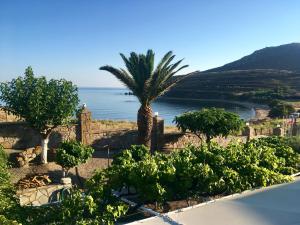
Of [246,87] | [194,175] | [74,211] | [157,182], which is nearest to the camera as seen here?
[74,211]

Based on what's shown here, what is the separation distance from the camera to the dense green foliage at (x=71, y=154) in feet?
51.9

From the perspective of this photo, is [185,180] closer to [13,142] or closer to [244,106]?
[13,142]

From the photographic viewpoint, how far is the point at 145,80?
2202 cm

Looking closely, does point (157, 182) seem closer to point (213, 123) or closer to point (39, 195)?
point (39, 195)

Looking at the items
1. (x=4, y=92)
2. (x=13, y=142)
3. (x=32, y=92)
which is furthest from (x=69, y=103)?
(x=13, y=142)

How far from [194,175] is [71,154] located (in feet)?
25.7

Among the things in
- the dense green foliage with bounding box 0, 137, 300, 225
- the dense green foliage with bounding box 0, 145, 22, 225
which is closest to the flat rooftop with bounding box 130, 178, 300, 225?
the dense green foliage with bounding box 0, 137, 300, 225

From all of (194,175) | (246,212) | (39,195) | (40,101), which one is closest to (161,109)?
(40,101)

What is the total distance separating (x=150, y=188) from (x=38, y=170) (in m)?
10.6

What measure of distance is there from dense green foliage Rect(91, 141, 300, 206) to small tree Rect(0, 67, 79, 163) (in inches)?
365

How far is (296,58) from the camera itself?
194000mm

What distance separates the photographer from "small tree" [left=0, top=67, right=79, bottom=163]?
18750mm

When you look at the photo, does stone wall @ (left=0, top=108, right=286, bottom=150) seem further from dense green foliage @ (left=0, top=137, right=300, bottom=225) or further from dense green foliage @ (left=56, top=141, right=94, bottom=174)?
dense green foliage @ (left=0, top=137, right=300, bottom=225)

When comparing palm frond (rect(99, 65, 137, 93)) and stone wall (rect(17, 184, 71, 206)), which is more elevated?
palm frond (rect(99, 65, 137, 93))
